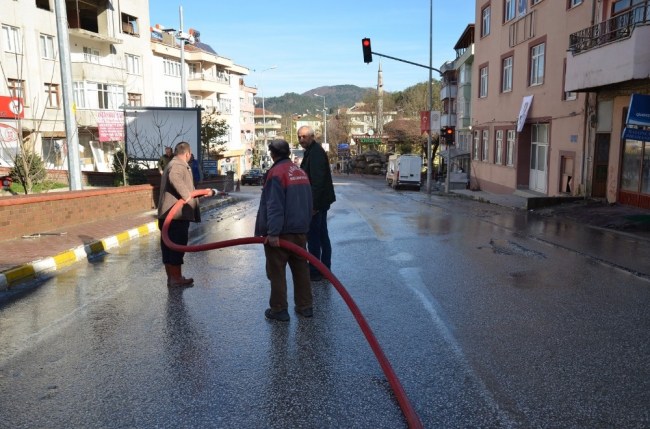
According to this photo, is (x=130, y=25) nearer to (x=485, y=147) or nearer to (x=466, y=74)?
(x=466, y=74)

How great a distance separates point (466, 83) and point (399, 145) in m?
29.8

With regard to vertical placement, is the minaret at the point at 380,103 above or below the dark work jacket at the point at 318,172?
above

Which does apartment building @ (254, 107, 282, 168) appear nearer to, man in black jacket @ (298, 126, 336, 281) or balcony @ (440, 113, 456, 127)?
balcony @ (440, 113, 456, 127)

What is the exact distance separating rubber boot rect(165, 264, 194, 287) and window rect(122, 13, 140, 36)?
38.4 m

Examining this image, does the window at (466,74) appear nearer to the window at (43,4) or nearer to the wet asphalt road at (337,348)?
the window at (43,4)

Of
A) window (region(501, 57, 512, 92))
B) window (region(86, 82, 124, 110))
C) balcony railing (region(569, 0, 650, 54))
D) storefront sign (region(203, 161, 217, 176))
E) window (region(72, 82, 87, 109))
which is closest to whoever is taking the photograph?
balcony railing (region(569, 0, 650, 54))

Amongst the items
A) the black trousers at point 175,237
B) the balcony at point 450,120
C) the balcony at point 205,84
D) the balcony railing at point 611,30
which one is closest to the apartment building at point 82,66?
the balcony at point 205,84

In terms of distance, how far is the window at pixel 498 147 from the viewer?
1116 inches

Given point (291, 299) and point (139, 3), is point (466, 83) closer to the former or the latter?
point (139, 3)

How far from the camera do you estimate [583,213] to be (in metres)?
15.9

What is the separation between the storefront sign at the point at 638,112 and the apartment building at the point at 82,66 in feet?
67.4

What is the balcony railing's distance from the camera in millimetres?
13398

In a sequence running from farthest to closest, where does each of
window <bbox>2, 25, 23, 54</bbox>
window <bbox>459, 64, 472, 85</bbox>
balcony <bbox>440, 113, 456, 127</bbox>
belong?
balcony <bbox>440, 113, 456, 127</bbox> → window <bbox>459, 64, 472, 85</bbox> → window <bbox>2, 25, 23, 54</bbox>

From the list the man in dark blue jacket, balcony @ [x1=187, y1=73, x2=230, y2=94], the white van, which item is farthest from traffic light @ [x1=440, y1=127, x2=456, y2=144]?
balcony @ [x1=187, y1=73, x2=230, y2=94]
